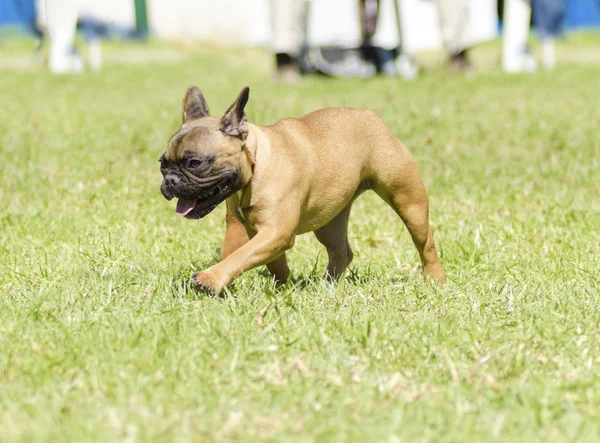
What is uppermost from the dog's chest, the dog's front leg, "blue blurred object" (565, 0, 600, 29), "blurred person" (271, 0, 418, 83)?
the dog's chest

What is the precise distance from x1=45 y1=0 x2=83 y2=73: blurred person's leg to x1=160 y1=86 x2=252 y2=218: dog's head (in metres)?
9.28

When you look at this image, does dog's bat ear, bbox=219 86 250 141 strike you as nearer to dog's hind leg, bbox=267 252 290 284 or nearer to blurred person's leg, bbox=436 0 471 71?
dog's hind leg, bbox=267 252 290 284

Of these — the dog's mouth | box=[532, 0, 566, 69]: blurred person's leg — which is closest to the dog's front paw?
the dog's mouth

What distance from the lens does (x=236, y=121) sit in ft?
12.7

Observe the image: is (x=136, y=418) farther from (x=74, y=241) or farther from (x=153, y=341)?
(x=74, y=241)

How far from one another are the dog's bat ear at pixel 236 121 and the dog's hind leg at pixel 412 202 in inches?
31.9

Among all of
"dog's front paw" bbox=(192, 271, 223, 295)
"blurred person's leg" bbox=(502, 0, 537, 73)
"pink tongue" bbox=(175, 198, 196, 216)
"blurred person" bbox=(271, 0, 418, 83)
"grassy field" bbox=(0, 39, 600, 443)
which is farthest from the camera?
"blurred person" bbox=(271, 0, 418, 83)

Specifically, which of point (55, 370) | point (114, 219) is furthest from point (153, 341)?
point (114, 219)

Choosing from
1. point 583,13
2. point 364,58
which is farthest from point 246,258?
point 583,13

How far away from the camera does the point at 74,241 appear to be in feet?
16.7

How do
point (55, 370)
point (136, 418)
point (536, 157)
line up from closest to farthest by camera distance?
point (136, 418) < point (55, 370) < point (536, 157)

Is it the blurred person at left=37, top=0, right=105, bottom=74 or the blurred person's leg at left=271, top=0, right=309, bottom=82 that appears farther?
the blurred person at left=37, top=0, right=105, bottom=74

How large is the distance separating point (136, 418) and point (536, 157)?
16.1 ft

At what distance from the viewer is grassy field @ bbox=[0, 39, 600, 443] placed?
2785mm
